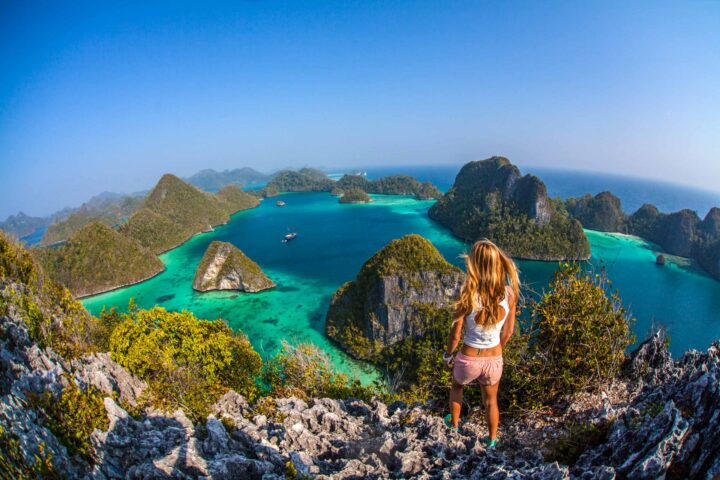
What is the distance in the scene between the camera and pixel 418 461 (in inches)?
163

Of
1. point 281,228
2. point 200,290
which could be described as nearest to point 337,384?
point 200,290

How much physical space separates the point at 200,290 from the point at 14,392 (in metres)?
42.5

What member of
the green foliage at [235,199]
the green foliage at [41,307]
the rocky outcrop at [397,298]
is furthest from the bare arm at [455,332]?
the green foliage at [235,199]

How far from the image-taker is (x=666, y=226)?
7188 cm

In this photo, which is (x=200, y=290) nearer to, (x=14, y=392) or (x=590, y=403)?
(x=14, y=392)

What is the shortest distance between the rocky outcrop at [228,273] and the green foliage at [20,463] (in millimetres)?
40456

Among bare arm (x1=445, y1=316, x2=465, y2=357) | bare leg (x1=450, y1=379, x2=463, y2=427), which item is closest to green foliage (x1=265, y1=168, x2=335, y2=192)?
bare leg (x1=450, y1=379, x2=463, y2=427)

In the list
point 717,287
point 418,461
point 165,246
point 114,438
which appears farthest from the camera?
point 165,246

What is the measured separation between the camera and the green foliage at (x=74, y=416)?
5.22 meters

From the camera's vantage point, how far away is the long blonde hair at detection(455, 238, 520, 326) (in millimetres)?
3449

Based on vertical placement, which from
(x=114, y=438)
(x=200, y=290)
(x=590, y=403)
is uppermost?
(x=590, y=403)

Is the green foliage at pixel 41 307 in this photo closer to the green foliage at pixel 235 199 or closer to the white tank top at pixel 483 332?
the white tank top at pixel 483 332

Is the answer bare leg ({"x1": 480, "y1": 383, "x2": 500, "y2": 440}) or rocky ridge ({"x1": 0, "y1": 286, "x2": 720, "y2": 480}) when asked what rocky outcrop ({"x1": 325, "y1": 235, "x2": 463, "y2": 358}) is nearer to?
rocky ridge ({"x1": 0, "y1": 286, "x2": 720, "y2": 480})

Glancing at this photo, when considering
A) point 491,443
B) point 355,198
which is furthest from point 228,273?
point 355,198
